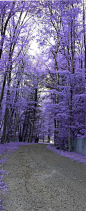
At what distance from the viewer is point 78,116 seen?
1373cm

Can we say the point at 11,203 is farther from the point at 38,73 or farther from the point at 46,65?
the point at 38,73

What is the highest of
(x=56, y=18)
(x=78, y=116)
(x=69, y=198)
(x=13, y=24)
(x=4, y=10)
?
(x=56, y=18)

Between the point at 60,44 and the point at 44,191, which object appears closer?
the point at 44,191

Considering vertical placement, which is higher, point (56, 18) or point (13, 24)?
point (56, 18)

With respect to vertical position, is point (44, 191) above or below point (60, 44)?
below

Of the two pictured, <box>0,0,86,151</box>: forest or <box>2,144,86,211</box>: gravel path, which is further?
<box>0,0,86,151</box>: forest

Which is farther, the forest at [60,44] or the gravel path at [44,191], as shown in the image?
the forest at [60,44]

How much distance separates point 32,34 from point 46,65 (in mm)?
4118

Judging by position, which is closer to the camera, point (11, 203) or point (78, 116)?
point (11, 203)

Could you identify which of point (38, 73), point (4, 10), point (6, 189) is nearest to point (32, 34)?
point (38, 73)

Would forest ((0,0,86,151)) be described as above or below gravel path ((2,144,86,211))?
above

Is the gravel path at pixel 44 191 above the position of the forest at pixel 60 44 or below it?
below

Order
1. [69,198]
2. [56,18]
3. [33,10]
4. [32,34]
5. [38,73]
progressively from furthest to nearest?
[38,73] → [32,34] → [56,18] → [33,10] → [69,198]

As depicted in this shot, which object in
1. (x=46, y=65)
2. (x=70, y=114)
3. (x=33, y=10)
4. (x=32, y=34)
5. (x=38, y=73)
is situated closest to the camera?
(x=70, y=114)
